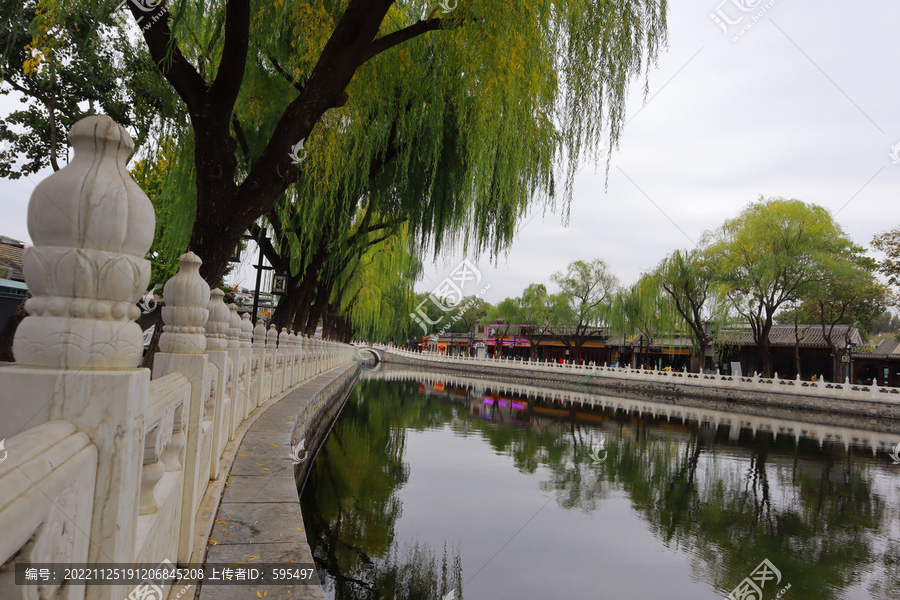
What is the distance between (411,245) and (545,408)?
11.7 m

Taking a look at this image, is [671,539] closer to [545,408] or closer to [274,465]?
[274,465]

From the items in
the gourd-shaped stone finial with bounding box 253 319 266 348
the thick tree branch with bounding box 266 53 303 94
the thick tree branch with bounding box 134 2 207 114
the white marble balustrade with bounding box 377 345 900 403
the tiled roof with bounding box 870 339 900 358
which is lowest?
the white marble balustrade with bounding box 377 345 900 403

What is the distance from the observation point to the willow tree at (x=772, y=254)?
20.3m

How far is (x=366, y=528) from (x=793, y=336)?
27818 mm

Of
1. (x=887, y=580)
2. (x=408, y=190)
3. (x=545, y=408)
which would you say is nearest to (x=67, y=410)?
(x=408, y=190)

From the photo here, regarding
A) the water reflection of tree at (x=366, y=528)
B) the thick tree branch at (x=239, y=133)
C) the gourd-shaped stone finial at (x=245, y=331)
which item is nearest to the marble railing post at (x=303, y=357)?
the water reflection of tree at (x=366, y=528)

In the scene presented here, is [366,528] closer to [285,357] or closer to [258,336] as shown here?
[258,336]

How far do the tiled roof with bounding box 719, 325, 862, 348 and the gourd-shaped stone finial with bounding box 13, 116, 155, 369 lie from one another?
81.8 ft

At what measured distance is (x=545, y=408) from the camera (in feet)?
57.6

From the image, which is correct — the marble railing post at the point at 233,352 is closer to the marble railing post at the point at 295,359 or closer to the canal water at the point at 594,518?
the canal water at the point at 594,518

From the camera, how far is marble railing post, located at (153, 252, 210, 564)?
224 cm

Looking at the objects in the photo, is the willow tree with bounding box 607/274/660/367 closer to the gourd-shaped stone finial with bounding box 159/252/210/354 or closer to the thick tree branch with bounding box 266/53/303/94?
the thick tree branch with bounding box 266/53/303/94

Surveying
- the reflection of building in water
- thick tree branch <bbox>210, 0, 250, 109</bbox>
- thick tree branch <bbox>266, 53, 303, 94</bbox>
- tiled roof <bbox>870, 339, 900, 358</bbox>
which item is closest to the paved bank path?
thick tree branch <bbox>210, 0, 250, 109</bbox>

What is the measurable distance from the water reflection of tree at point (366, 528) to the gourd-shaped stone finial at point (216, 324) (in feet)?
6.99
